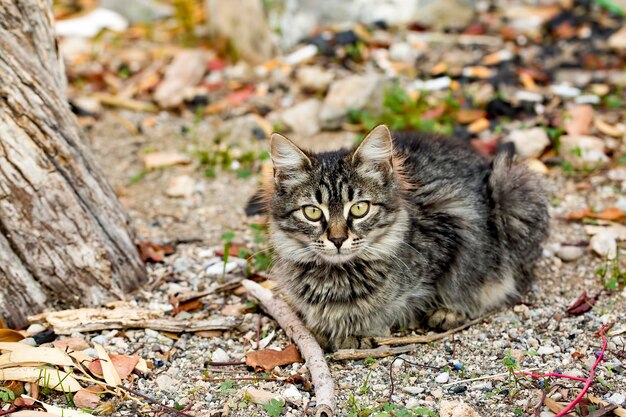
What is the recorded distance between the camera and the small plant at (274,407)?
3809mm

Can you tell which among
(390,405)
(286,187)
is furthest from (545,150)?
(390,405)

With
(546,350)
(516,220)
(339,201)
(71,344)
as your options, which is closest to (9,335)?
(71,344)

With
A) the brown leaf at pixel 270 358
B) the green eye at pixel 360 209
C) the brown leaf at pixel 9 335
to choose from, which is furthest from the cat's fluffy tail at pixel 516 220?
the brown leaf at pixel 9 335

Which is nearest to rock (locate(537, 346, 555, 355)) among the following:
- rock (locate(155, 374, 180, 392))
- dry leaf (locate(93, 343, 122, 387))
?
rock (locate(155, 374, 180, 392))

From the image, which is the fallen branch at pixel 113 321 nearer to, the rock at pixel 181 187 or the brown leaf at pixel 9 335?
the brown leaf at pixel 9 335

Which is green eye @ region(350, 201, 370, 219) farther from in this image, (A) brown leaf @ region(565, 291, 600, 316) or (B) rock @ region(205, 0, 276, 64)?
(B) rock @ region(205, 0, 276, 64)

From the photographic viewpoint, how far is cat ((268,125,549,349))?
4312 mm

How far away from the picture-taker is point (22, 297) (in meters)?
4.53

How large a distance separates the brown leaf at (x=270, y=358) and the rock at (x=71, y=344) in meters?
0.94

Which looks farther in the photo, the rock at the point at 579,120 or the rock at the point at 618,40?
the rock at the point at 618,40

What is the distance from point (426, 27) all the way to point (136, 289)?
550 centimetres

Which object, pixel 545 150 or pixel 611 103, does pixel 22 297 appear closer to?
pixel 545 150

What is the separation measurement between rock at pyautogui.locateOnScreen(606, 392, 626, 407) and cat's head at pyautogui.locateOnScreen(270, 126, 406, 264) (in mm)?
1369

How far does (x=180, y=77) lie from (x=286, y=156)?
420cm
